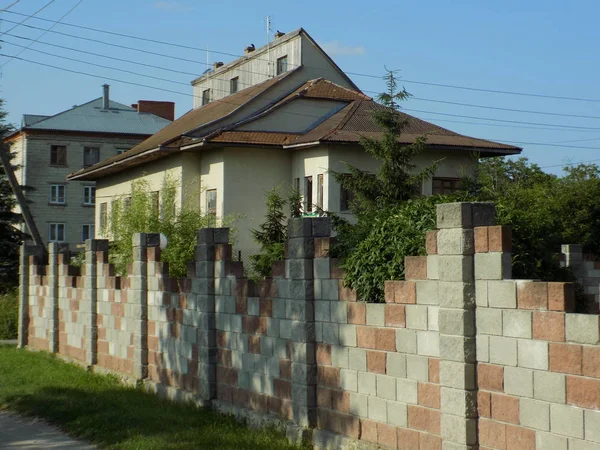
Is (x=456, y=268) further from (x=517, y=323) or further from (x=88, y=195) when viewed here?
(x=88, y=195)

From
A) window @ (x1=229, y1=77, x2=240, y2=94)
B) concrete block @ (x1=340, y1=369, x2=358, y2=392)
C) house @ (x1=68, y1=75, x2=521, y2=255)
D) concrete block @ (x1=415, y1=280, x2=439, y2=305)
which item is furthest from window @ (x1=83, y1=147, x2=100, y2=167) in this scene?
concrete block @ (x1=415, y1=280, x2=439, y2=305)

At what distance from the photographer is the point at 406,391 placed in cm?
868

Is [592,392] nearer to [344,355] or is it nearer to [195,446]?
[344,355]

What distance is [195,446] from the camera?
10.3 metres

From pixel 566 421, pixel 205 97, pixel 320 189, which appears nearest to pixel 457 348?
pixel 566 421

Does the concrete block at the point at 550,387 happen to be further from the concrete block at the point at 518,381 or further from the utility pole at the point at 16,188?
the utility pole at the point at 16,188

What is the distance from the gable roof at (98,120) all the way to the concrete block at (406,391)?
59.4m

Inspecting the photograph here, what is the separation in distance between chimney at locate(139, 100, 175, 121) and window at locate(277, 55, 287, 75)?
32.6 metres

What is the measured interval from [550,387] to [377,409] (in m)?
2.44

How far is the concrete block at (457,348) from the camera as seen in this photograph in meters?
7.74

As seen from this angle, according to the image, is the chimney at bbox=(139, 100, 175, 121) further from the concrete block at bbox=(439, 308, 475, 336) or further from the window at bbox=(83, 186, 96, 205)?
the concrete block at bbox=(439, 308, 475, 336)

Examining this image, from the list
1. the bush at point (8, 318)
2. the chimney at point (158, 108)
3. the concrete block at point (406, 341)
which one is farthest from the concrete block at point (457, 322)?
the chimney at point (158, 108)

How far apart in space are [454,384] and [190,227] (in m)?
15.6

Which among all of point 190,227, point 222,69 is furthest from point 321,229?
point 222,69
